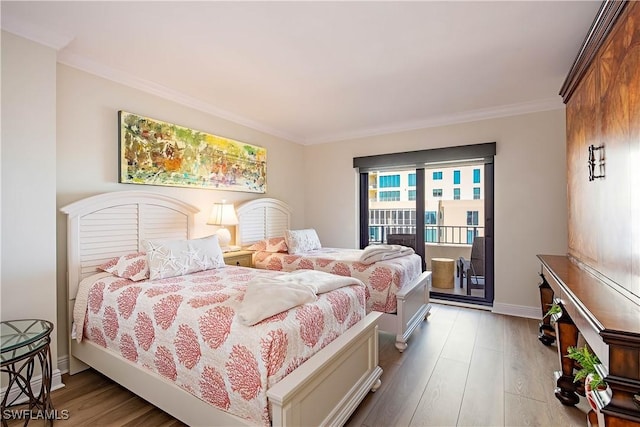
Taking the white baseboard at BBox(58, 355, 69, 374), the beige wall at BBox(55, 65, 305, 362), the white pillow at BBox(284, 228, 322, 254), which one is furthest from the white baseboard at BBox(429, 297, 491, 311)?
the white baseboard at BBox(58, 355, 69, 374)

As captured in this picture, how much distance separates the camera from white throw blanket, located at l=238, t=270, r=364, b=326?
1.51 m

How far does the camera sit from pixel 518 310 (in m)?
3.67

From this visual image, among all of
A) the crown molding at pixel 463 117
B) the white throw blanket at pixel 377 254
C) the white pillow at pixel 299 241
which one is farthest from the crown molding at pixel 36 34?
the crown molding at pixel 463 117

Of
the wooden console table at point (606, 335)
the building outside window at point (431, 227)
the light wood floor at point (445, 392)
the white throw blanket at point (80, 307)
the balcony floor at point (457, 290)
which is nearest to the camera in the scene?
the wooden console table at point (606, 335)

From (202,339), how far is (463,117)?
3.91 meters

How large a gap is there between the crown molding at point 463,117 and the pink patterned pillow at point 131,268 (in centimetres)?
342

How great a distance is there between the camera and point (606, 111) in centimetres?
188

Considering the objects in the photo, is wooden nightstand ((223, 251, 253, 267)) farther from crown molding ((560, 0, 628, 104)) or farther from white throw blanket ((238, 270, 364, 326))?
crown molding ((560, 0, 628, 104))

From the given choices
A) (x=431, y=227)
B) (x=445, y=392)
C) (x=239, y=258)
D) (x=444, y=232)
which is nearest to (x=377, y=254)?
(x=445, y=392)

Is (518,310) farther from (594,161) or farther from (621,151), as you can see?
(621,151)

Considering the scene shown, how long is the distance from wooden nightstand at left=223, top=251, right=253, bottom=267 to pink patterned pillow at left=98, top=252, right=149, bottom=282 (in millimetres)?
941

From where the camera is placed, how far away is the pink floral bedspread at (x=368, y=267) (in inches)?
114

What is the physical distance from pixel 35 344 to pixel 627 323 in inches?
109

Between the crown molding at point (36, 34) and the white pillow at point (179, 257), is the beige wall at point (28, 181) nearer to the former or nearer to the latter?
the crown molding at point (36, 34)
